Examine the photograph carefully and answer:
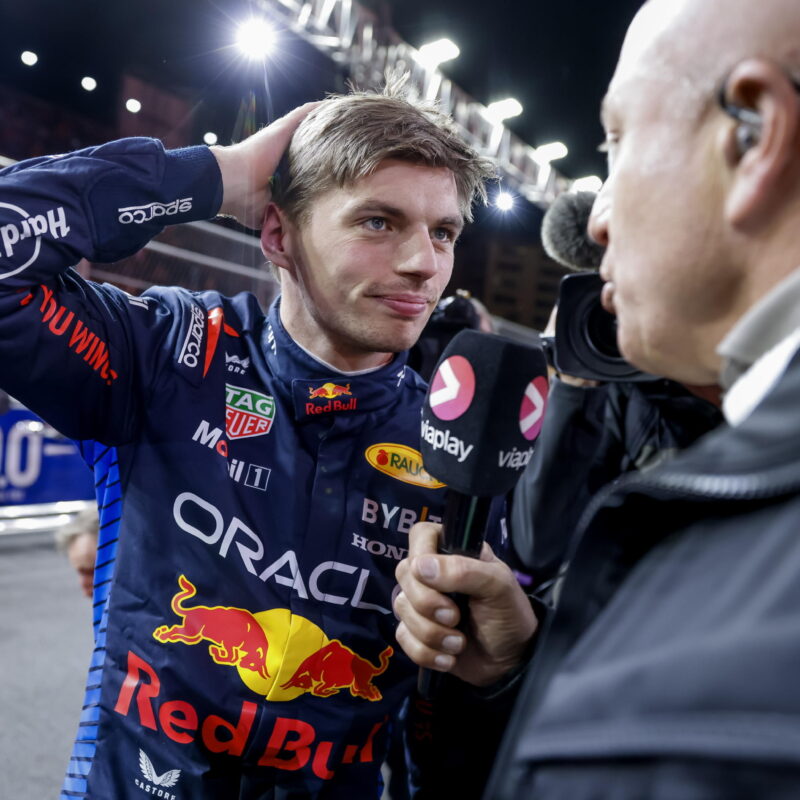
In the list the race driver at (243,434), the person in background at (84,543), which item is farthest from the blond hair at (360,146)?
the person in background at (84,543)

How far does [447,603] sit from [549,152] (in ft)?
27.2

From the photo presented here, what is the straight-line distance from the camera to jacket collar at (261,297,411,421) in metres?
1.02

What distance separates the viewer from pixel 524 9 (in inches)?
214

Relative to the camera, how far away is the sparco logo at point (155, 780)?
3.01 feet

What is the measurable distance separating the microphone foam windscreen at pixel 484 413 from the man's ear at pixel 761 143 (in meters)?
0.29

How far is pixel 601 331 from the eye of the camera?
1.25 m

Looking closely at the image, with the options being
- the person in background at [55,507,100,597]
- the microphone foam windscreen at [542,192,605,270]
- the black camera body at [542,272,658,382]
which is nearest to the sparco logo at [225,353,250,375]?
the black camera body at [542,272,658,382]

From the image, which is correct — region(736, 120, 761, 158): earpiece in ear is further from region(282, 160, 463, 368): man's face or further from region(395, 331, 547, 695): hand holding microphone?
region(282, 160, 463, 368): man's face

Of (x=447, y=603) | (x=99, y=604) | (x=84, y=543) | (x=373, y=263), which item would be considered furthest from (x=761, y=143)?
(x=84, y=543)

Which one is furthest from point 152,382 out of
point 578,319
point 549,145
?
point 549,145

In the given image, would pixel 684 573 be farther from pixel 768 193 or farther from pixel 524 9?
pixel 524 9

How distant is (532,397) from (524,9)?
5.58 m

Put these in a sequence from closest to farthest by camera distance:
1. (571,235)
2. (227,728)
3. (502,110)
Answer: (227,728), (571,235), (502,110)

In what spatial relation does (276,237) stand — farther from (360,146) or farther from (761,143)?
(761,143)
